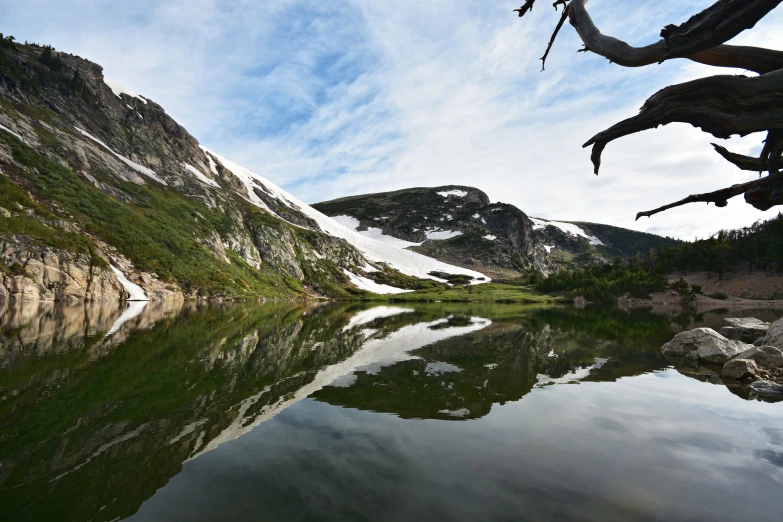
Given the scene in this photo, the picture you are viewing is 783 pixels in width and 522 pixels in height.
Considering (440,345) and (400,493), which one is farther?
(440,345)

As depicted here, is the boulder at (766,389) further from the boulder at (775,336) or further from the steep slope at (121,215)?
the steep slope at (121,215)

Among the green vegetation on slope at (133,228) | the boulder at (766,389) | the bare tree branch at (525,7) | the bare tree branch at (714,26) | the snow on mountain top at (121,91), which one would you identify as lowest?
the boulder at (766,389)

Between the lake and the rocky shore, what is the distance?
0.81 meters

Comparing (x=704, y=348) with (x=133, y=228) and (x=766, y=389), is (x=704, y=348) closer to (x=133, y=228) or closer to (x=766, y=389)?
(x=766, y=389)

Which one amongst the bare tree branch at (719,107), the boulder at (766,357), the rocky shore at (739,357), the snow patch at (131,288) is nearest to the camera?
the bare tree branch at (719,107)

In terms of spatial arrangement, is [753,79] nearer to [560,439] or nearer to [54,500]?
[560,439]

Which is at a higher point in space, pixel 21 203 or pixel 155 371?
pixel 21 203

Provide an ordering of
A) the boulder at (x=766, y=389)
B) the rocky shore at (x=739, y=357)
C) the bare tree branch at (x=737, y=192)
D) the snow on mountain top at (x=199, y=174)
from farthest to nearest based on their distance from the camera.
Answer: the snow on mountain top at (x=199, y=174)
the rocky shore at (x=739, y=357)
the boulder at (x=766, y=389)
the bare tree branch at (x=737, y=192)

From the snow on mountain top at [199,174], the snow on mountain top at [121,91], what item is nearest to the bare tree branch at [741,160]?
the snow on mountain top at [199,174]

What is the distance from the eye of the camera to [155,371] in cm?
1536

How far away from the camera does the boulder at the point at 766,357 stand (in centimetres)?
1645

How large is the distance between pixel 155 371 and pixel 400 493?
43.2 feet

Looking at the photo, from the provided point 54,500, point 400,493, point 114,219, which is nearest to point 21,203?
point 114,219

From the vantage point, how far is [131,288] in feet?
208
